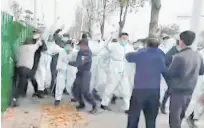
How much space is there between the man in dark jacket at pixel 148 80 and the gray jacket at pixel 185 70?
96mm

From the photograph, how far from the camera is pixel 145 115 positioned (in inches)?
128

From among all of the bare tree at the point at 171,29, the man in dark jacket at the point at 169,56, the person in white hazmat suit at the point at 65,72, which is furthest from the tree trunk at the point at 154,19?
the person in white hazmat suit at the point at 65,72

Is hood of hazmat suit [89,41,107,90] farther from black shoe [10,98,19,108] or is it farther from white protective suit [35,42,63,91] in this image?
black shoe [10,98,19,108]

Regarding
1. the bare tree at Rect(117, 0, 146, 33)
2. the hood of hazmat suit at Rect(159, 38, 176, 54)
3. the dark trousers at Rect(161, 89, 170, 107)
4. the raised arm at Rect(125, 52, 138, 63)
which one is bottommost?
the dark trousers at Rect(161, 89, 170, 107)

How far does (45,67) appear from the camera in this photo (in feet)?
14.2

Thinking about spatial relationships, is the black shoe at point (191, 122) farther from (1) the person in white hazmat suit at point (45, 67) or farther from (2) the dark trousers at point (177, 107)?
(1) the person in white hazmat suit at point (45, 67)

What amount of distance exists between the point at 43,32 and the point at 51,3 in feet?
1.80

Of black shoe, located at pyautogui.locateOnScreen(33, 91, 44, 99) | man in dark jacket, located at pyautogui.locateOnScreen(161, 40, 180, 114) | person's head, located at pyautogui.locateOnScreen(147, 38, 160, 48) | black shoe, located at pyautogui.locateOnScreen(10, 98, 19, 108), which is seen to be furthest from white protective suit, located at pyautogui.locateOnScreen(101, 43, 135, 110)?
black shoe, located at pyautogui.locateOnScreen(10, 98, 19, 108)

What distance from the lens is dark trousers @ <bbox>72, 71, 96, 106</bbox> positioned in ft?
12.9

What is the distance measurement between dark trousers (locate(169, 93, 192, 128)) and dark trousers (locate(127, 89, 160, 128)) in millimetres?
127

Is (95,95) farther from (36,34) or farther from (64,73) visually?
(36,34)

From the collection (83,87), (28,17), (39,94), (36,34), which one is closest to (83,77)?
(83,87)

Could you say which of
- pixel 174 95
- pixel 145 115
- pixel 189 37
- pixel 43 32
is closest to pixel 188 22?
pixel 189 37

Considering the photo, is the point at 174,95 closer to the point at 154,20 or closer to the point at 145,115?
the point at 145,115
